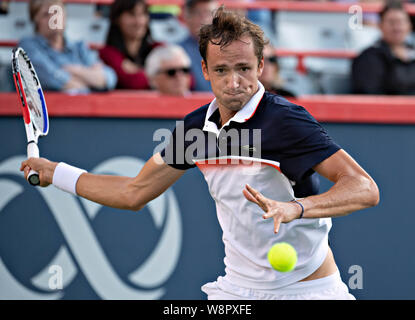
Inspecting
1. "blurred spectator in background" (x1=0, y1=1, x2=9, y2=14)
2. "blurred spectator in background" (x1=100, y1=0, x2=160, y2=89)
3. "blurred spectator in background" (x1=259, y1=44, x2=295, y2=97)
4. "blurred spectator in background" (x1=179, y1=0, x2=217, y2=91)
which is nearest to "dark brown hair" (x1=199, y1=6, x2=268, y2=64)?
"blurred spectator in background" (x1=259, y1=44, x2=295, y2=97)

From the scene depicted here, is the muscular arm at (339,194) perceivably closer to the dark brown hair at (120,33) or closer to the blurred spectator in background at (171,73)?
the blurred spectator in background at (171,73)

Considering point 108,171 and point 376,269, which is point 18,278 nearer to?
point 108,171

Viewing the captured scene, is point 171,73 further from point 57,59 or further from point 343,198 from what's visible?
point 343,198

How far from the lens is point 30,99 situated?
4.11 metres

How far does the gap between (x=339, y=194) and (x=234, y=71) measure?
74 centimetres

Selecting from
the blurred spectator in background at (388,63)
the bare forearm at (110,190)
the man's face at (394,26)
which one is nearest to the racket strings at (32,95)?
the bare forearm at (110,190)

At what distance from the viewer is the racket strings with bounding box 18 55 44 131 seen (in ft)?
13.3

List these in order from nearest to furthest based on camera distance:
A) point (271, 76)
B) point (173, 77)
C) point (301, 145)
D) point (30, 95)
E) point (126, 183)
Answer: point (301, 145) < point (126, 183) < point (30, 95) < point (173, 77) < point (271, 76)

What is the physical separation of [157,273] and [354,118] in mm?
1786

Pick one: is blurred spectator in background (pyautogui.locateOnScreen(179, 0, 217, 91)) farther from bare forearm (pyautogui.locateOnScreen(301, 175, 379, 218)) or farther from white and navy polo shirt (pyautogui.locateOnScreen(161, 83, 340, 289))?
bare forearm (pyautogui.locateOnScreen(301, 175, 379, 218))

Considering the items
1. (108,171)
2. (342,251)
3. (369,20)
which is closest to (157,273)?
(108,171)

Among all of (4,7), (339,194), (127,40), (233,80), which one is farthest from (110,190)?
(4,7)

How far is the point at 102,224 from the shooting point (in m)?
5.05

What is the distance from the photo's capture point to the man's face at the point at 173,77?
217 inches
